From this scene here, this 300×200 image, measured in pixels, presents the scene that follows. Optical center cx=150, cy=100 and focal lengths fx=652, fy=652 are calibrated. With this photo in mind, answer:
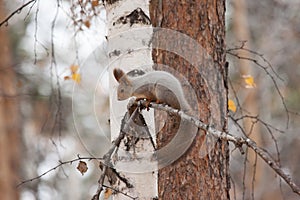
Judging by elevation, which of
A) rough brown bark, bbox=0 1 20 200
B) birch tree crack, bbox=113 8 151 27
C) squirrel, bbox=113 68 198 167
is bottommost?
squirrel, bbox=113 68 198 167

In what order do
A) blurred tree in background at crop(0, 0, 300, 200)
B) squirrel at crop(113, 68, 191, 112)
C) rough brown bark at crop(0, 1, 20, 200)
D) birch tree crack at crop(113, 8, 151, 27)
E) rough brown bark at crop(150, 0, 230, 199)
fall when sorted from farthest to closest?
blurred tree in background at crop(0, 0, 300, 200) → rough brown bark at crop(0, 1, 20, 200) → birch tree crack at crop(113, 8, 151, 27) → rough brown bark at crop(150, 0, 230, 199) → squirrel at crop(113, 68, 191, 112)

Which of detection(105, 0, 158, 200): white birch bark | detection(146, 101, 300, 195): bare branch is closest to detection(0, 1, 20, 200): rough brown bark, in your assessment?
detection(105, 0, 158, 200): white birch bark

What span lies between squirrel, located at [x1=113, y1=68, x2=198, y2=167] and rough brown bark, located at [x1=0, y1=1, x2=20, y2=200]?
369 cm

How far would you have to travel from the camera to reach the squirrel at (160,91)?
1.41 metres

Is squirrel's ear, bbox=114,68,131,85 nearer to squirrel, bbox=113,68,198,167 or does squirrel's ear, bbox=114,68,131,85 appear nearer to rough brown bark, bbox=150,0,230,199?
squirrel, bbox=113,68,198,167

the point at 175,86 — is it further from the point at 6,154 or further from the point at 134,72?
the point at 6,154

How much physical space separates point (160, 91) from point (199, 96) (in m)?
0.16

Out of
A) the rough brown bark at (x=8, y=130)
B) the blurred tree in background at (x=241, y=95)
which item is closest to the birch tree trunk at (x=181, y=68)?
the rough brown bark at (x=8, y=130)

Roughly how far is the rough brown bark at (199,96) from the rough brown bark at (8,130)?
357 cm

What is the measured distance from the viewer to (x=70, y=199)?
9.53 metres

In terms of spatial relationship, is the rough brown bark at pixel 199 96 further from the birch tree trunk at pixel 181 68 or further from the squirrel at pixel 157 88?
the squirrel at pixel 157 88

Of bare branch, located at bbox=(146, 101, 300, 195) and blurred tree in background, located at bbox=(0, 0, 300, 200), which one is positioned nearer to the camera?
bare branch, located at bbox=(146, 101, 300, 195)

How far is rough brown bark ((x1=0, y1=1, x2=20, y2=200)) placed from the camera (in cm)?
507

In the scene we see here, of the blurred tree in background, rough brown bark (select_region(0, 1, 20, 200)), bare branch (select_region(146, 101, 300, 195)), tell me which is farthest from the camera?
the blurred tree in background
